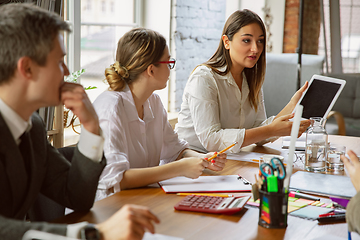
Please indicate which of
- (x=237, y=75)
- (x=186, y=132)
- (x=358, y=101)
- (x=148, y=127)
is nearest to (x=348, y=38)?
(x=358, y=101)

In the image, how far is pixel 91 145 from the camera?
117cm

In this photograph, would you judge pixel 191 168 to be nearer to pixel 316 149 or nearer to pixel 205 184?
pixel 205 184

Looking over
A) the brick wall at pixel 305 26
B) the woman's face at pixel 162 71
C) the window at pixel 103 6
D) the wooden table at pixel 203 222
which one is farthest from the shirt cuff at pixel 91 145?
the brick wall at pixel 305 26

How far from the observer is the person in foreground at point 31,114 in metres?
0.86

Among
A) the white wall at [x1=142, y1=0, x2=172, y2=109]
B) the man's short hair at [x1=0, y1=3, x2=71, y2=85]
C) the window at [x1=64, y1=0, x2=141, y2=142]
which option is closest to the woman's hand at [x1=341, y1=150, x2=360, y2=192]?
the man's short hair at [x1=0, y1=3, x2=71, y2=85]

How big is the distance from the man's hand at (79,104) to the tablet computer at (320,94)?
3.86 feet

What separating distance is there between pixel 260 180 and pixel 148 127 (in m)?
0.82

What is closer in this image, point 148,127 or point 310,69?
point 148,127

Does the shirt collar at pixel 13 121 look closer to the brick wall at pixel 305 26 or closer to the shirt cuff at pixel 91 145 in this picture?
the shirt cuff at pixel 91 145

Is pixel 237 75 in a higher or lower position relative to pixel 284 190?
higher

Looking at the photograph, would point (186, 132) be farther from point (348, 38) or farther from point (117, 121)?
point (348, 38)

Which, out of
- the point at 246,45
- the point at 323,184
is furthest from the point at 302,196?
the point at 246,45

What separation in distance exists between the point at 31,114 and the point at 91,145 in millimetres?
198

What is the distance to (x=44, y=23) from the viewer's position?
39.0 inches
